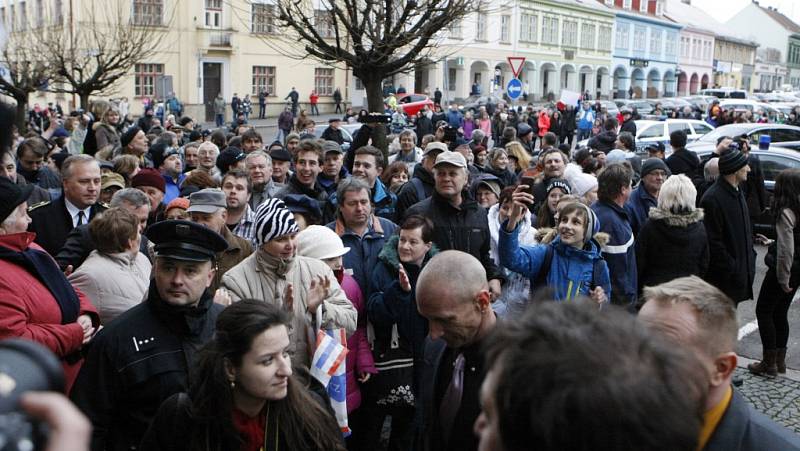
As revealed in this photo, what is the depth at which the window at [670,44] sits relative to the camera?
3196 inches

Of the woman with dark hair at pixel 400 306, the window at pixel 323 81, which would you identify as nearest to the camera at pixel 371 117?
the woman with dark hair at pixel 400 306

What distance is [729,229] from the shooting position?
22.5 feet

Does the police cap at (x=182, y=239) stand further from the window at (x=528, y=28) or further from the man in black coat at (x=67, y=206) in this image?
the window at (x=528, y=28)

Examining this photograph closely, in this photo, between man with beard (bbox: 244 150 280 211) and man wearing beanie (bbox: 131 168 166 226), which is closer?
man wearing beanie (bbox: 131 168 166 226)

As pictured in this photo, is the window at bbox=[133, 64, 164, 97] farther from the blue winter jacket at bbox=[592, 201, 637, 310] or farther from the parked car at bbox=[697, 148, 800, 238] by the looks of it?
the blue winter jacket at bbox=[592, 201, 637, 310]

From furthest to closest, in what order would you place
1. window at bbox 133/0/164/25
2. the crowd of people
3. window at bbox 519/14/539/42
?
window at bbox 519/14/539/42 → window at bbox 133/0/164/25 → the crowd of people

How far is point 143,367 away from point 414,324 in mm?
1834

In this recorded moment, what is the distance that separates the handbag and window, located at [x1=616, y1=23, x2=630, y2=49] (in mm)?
73232

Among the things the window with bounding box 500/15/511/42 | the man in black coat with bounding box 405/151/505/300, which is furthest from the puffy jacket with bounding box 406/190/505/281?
the window with bounding box 500/15/511/42

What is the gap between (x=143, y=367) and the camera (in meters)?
3.14

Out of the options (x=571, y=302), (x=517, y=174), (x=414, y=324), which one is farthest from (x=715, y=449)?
(x=517, y=174)

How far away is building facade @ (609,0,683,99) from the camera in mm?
73312

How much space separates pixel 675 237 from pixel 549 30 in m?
60.1

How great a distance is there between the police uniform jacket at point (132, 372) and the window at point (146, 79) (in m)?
39.0
